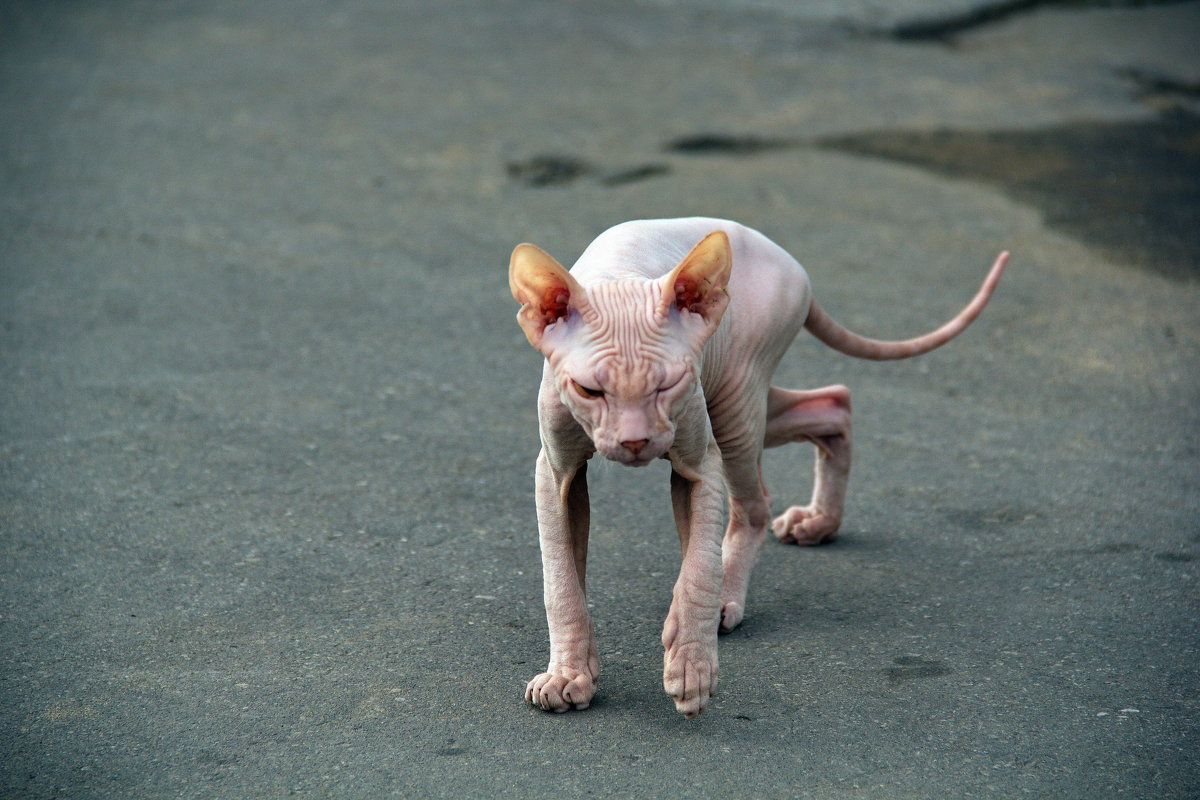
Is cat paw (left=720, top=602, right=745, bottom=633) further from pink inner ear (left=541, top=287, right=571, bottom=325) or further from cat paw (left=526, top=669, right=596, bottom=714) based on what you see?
pink inner ear (left=541, top=287, right=571, bottom=325)

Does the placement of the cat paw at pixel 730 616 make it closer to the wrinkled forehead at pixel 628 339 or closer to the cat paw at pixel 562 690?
the cat paw at pixel 562 690

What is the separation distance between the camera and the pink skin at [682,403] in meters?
2.95

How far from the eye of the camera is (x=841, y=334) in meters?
4.42

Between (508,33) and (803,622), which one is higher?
(508,33)

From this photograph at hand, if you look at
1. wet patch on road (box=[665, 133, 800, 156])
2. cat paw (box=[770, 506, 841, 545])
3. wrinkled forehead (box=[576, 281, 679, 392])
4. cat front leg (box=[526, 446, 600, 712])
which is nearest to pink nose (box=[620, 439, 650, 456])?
wrinkled forehead (box=[576, 281, 679, 392])

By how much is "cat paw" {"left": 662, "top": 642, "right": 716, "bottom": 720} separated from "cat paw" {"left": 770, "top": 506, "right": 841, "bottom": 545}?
130cm

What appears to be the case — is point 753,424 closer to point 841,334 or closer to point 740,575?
point 740,575

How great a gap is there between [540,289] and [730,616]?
1.36m

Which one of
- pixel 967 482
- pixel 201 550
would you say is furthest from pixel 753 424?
pixel 201 550

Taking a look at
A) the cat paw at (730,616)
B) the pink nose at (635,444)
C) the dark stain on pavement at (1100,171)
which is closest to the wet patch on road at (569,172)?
the dark stain on pavement at (1100,171)

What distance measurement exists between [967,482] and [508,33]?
23.7ft

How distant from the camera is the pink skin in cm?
295

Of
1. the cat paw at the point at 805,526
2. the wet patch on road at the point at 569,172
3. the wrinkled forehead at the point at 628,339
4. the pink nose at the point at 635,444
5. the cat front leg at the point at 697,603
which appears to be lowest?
the cat paw at the point at 805,526

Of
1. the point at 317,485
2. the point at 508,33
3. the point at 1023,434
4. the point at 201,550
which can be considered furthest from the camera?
the point at 508,33
